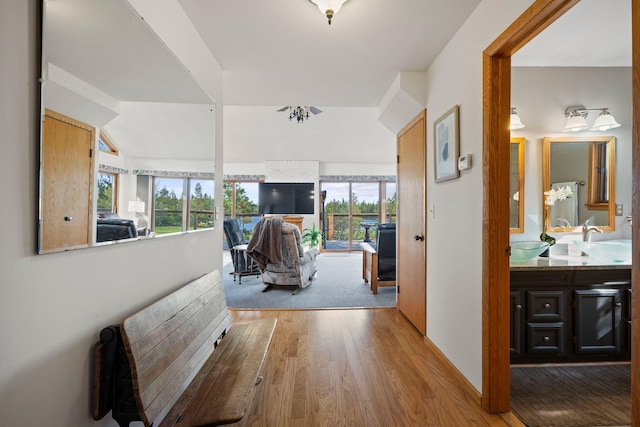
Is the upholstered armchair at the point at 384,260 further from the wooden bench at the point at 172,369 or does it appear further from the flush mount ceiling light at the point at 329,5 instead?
the flush mount ceiling light at the point at 329,5

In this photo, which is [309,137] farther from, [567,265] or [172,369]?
[172,369]

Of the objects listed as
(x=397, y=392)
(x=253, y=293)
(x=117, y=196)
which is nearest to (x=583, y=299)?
(x=397, y=392)

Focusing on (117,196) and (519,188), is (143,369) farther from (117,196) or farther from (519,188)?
(519,188)

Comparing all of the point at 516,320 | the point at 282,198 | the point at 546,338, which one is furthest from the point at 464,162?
the point at 282,198

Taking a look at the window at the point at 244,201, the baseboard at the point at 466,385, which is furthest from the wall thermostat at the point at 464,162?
the window at the point at 244,201

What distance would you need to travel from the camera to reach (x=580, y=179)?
8.31 ft

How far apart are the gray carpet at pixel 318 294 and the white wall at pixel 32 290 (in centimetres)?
255

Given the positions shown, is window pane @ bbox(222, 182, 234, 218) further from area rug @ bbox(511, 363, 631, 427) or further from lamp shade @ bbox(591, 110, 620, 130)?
lamp shade @ bbox(591, 110, 620, 130)

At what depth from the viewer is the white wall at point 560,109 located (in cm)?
246

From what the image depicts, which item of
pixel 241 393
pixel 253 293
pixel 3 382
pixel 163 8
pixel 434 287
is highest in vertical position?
pixel 163 8

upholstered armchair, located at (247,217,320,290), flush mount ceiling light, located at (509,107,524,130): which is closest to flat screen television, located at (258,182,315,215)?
upholstered armchair, located at (247,217,320,290)

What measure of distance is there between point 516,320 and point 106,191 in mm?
2582

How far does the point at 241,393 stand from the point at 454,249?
5.39ft

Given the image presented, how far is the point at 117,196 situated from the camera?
46.4 inches
